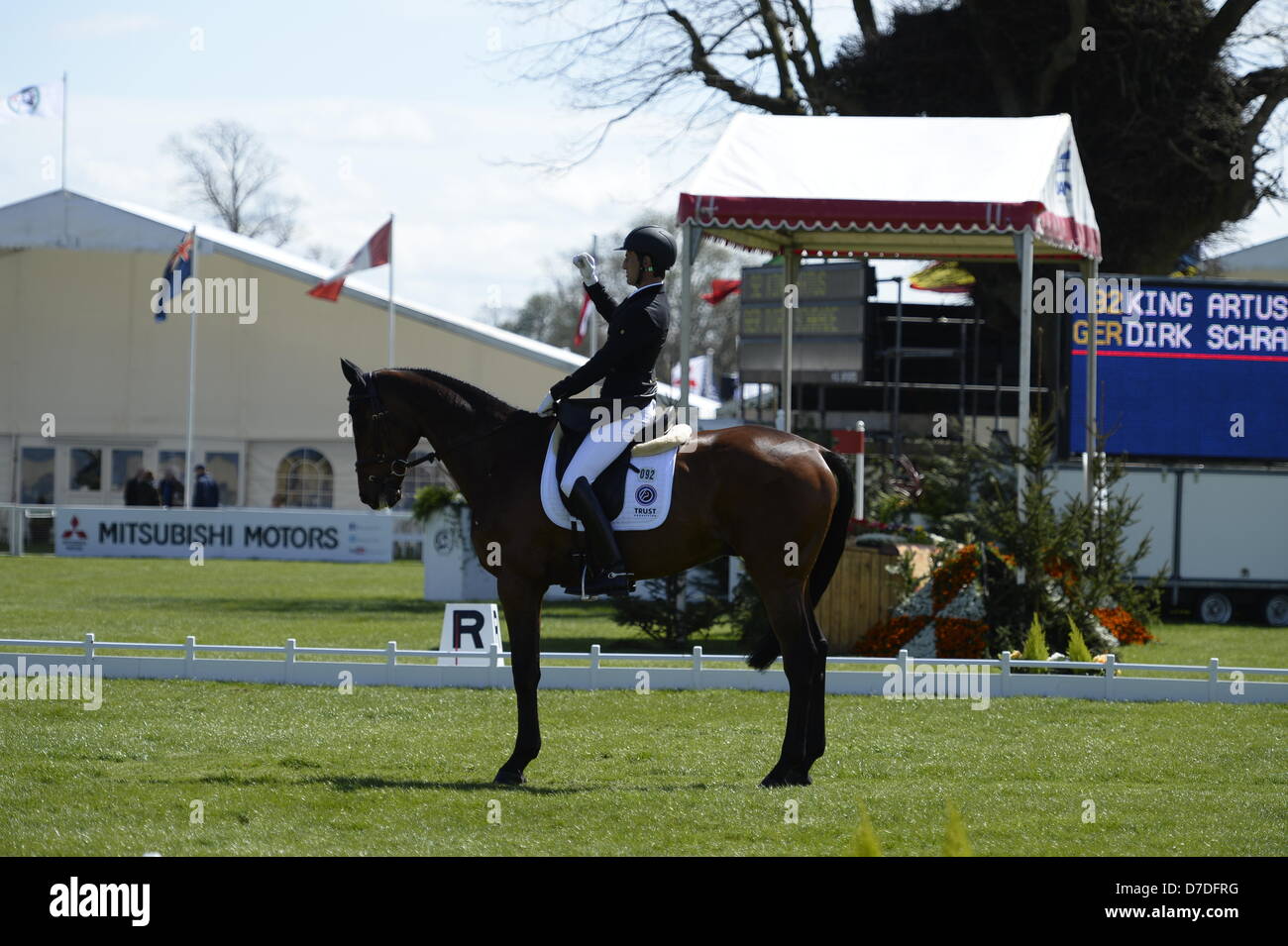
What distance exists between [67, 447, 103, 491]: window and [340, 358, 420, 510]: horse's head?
3404cm

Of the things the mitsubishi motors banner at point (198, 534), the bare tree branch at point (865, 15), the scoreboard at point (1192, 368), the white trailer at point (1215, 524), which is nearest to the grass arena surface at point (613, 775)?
the scoreboard at point (1192, 368)

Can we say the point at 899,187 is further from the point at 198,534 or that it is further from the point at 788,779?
the point at 198,534

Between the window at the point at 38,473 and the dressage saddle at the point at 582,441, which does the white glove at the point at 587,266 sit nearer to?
the dressage saddle at the point at 582,441

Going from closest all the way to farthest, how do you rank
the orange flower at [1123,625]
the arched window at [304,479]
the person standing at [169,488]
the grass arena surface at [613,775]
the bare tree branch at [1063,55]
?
A: 1. the grass arena surface at [613,775]
2. the orange flower at [1123,625]
3. the bare tree branch at [1063,55]
4. the person standing at [169,488]
5. the arched window at [304,479]

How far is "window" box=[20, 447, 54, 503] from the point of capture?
1580 inches

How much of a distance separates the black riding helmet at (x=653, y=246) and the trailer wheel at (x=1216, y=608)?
51.2 ft

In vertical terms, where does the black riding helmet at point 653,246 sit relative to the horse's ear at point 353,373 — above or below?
above

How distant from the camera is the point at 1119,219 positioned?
2575 cm

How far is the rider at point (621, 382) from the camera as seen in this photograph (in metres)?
8.25

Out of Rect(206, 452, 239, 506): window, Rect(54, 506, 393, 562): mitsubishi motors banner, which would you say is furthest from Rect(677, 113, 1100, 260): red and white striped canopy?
Rect(206, 452, 239, 506): window

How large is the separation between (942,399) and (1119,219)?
4445 millimetres

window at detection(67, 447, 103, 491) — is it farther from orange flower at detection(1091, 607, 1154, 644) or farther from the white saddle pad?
the white saddle pad

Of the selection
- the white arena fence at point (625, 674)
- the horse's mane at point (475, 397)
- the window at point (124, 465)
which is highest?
the window at point (124, 465)
